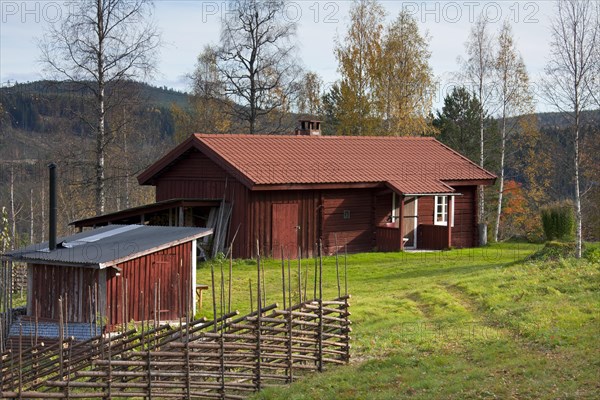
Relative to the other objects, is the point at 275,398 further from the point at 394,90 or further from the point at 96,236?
the point at 394,90

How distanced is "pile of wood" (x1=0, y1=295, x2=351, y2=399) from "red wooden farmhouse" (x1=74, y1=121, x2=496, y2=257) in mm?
11193

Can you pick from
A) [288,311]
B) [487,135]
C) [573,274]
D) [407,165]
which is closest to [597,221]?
[487,135]

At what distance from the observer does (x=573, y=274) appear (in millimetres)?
20109

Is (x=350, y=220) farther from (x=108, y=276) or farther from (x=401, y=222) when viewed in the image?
(x=108, y=276)

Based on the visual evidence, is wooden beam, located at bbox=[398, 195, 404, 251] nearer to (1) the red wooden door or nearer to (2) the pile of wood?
(1) the red wooden door

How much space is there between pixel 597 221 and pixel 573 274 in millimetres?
24220

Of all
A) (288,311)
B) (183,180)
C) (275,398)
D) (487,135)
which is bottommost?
(275,398)

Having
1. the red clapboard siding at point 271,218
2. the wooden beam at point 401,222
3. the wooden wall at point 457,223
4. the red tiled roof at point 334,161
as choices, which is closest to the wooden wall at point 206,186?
the red clapboard siding at point 271,218

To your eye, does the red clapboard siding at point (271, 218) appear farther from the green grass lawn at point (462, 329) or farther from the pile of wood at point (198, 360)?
the pile of wood at point (198, 360)

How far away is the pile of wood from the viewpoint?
11.6m

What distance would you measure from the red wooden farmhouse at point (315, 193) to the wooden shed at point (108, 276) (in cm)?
670

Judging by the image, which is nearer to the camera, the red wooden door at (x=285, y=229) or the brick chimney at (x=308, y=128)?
the red wooden door at (x=285, y=229)

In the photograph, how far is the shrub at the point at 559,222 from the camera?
100ft

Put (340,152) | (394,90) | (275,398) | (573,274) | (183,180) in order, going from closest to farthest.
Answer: (275,398) → (573,274) → (183,180) → (340,152) → (394,90)
